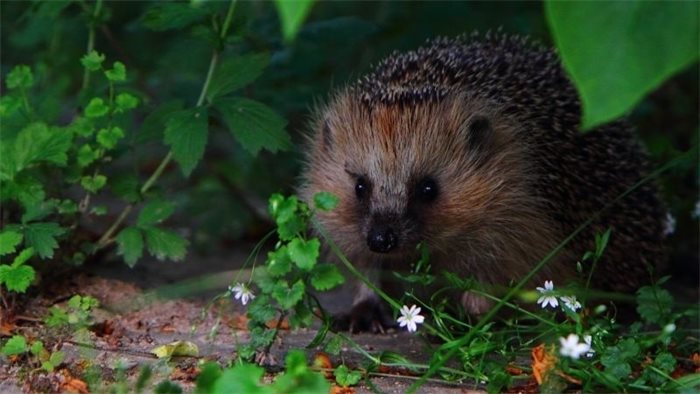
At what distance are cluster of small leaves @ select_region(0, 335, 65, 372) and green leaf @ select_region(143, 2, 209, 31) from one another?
1652mm

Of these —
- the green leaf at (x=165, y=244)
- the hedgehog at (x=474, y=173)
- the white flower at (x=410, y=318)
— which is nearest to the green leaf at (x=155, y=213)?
the green leaf at (x=165, y=244)

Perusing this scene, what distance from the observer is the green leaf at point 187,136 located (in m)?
4.97

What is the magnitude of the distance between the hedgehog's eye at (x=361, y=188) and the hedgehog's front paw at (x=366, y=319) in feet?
1.89

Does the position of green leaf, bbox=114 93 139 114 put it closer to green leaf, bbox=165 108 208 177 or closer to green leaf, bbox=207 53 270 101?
green leaf, bbox=165 108 208 177

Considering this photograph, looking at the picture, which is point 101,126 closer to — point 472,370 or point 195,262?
point 195,262

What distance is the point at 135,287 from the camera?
573cm

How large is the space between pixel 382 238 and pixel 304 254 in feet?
2.94

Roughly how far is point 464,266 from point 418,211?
0.46m

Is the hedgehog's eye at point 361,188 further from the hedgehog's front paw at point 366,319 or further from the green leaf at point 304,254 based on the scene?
the green leaf at point 304,254

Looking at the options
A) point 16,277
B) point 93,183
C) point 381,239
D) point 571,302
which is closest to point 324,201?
point 381,239

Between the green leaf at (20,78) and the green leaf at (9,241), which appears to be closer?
the green leaf at (9,241)

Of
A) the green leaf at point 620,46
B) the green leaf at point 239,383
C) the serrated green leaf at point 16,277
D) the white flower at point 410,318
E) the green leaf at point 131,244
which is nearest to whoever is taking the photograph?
the green leaf at point 620,46

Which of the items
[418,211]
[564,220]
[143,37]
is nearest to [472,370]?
[418,211]

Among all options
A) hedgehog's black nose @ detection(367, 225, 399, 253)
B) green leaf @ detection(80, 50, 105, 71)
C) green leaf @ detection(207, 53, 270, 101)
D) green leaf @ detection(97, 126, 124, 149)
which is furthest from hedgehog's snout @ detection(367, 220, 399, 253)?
green leaf @ detection(80, 50, 105, 71)
